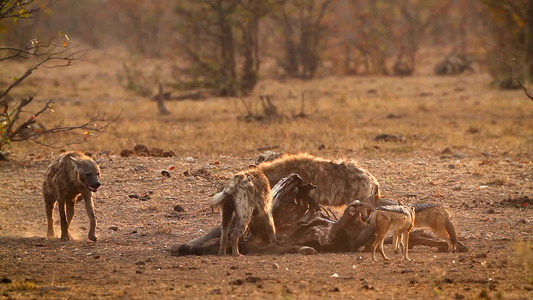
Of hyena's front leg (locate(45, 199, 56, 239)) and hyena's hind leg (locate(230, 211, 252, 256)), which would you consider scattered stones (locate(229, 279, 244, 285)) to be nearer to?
hyena's hind leg (locate(230, 211, 252, 256))

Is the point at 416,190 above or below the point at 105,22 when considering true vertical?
below

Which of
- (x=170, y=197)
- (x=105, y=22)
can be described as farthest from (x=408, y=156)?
(x=105, y=22)

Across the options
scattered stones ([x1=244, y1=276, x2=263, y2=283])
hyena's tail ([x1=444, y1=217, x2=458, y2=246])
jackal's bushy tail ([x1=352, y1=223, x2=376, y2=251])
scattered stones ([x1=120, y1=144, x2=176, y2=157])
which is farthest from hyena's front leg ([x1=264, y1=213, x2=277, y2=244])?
scattered stones ([x1=120, y1=144, x2=176, y2=157])

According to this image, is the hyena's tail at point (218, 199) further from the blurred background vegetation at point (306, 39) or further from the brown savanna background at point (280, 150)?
the blurred background vegetation at point (306, 39)

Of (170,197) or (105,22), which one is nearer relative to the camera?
(170,197)

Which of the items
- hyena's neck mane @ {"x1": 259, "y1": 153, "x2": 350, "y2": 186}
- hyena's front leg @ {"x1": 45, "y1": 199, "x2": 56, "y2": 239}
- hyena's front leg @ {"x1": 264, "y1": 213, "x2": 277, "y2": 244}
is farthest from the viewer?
hyena's neck mane @ {"x1": 259, "y1": 153, "x2": 350, "y2": 186}

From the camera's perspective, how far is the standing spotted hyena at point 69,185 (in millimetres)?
8039

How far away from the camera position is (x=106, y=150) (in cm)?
1399

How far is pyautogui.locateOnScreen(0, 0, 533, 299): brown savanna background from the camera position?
653cm

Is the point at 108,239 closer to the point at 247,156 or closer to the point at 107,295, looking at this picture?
the point at 107,295

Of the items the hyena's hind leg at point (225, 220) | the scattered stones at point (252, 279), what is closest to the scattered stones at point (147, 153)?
the hyena's hind leg at point (225, 220)

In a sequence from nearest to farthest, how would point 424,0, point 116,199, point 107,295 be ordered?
point 107,295, point 116,199, point 424,0

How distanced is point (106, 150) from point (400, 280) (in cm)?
851

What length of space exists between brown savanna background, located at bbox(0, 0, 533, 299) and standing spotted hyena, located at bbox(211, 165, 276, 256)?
0.26 meters
